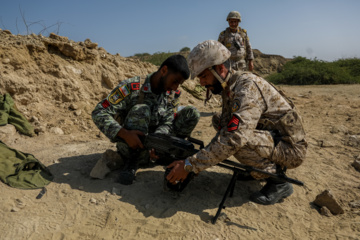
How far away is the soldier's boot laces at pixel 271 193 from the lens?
2645mm

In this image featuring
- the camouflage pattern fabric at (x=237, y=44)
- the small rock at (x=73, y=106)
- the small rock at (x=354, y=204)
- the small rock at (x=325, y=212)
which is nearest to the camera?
the small rock at (x=325, y=212)

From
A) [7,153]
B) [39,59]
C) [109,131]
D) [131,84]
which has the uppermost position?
[39,59]

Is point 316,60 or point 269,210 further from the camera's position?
point 316,60

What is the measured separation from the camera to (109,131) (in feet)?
9.68

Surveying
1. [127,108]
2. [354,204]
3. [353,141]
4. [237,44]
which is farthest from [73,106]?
[353,141]

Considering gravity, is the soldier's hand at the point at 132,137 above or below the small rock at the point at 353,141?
above

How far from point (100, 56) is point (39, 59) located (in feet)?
4.69

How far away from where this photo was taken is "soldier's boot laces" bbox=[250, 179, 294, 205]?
264 cm

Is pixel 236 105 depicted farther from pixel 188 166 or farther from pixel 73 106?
pixel 73 106

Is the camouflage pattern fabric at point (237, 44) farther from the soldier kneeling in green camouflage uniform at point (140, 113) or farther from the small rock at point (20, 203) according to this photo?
the small rock at point (20, 203)

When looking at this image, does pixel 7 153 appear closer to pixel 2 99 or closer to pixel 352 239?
pixel 2 99

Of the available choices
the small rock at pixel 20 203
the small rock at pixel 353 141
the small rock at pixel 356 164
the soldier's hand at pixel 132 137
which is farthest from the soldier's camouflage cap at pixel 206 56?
the small rock at pixel 353 141

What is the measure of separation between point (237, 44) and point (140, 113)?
4.06 metres

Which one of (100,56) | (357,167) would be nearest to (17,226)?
(357,167)
